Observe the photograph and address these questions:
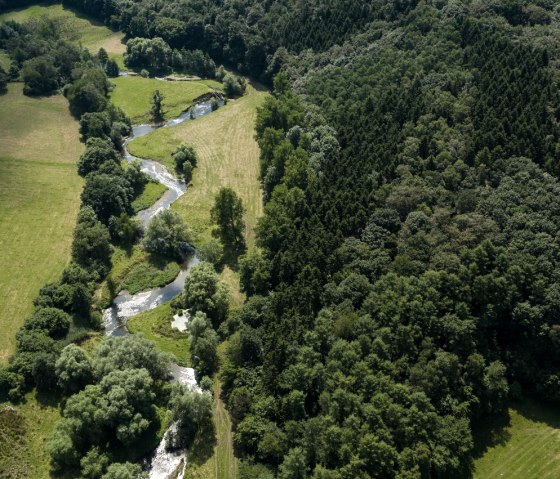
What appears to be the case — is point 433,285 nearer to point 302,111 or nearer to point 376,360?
point 376,360

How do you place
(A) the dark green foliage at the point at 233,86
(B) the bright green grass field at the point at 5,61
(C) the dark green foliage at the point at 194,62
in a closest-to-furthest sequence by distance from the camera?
1. (A) the dark green foliage at the point at 233,86
2. (B) the bright green grass field at the point at 5,61
3. (C) the dark green foliage at the point at 194,62

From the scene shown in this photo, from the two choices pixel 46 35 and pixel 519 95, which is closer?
pixel 519 95

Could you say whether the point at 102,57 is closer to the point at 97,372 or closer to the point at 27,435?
the point at 97,372

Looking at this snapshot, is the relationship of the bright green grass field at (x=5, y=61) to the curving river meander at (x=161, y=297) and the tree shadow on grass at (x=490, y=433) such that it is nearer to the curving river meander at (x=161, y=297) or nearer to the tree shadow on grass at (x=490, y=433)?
the curving river meander at (x=161, y=297)

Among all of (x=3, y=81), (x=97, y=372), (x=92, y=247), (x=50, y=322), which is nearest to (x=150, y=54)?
(x=3, y=81)

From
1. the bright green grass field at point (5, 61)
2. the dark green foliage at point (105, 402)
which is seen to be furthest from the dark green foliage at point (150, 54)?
the dark green foliage at point (105, 402)

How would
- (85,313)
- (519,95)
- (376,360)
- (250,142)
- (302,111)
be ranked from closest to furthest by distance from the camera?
1. (376,360)
2. (85,313)
3. (519,95)
4. (302,111)
5. (250,142)

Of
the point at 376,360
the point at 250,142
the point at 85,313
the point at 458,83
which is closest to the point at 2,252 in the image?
the point at 85,313
